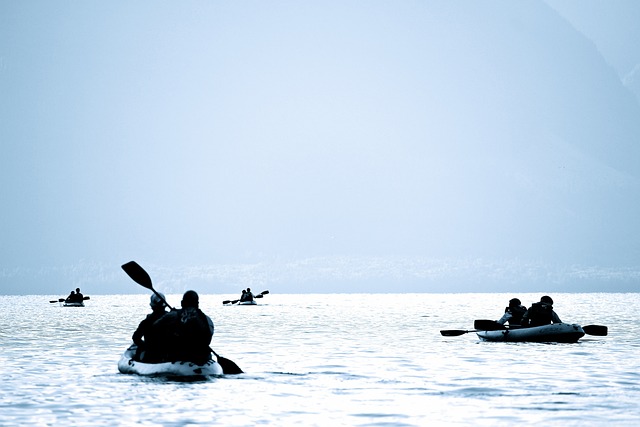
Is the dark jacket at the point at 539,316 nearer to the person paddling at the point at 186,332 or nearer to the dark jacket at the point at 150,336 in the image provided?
the person paddling at the point at 186,332

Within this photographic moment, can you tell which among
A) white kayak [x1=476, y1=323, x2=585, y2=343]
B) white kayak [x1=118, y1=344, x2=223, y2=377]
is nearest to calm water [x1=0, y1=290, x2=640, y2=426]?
white kayak [x1=118, y1=344, x2=223, y2=377]

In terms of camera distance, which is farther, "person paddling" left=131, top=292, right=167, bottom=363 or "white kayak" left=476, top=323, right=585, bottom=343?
"white kayak" left=476, top=323, right=585, bottom=343

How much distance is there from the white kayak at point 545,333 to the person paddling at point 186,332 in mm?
20121

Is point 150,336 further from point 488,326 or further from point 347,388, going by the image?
point 488,326

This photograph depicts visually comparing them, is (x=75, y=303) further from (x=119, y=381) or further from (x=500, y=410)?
(x=500, y=410)

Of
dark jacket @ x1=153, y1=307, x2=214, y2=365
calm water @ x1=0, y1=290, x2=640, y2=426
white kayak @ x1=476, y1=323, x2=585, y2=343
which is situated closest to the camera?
calm water @ x1=0, y1=290, x2=640, y2=426

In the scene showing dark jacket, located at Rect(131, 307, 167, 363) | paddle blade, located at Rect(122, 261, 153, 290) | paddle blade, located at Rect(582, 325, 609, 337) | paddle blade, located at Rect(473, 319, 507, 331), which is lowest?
dark jacket, located at Rect(131, 307, 167, 363)

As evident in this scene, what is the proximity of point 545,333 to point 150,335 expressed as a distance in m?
21.2

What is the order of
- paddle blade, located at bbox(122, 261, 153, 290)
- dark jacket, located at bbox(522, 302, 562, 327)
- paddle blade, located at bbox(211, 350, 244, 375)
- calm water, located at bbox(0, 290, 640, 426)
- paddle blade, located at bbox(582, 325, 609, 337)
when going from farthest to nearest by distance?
paddle blade, located at bbox(582, 325, 609, 337) → dark jacket, located at bbox(522, 302, 562, 327) → paddle blade, located at bbox(122, 261, 153, 290) → paddle blade, located at bbox(211, 350, 244, 375) → calm water, located at bbox(0, 290, 640, 426)

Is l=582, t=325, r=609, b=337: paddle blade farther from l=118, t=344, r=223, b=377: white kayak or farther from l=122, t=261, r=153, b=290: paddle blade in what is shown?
l=118, t=344, r=223, b=377: white kayak

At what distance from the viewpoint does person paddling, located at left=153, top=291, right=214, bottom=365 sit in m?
31.2

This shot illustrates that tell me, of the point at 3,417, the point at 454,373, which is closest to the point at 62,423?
the point at 3,417

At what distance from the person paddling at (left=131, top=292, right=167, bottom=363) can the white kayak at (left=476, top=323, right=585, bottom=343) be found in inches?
789

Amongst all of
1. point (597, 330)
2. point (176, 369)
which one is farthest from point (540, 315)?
point (176, 369)
